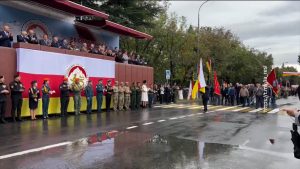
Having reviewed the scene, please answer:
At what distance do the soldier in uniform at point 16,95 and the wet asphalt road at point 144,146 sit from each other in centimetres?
121

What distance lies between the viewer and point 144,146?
1000 cm

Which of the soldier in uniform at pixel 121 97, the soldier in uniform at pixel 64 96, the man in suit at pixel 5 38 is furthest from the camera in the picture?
the soldier in uniform at pixel 121 97

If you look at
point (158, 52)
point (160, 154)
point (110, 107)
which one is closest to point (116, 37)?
point (110, 107)

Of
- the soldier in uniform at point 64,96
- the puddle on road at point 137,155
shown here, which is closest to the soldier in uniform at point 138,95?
the soldier in uniform at point 64,96

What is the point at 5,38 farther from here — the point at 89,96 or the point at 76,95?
the point at 89,96

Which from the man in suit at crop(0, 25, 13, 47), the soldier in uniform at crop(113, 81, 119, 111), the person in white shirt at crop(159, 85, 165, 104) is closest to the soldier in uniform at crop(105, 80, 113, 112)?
the soldier in uniform at crop(113, 81, 119, 111)

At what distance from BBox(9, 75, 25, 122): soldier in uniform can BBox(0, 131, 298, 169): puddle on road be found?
5.81 metres

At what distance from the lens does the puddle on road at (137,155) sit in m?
7.76

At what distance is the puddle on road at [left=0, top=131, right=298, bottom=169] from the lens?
7.76 metres

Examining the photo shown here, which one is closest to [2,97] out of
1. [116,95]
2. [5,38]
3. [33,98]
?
[33,98]

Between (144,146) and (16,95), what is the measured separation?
7693mm

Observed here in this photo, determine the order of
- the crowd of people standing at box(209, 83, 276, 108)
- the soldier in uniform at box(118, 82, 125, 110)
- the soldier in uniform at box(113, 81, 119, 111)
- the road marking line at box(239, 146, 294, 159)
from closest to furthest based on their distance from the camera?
the road marking line at box(239, 146, 294, 159), the soldier in uniform at box(113, 81, 119, 111), the soldier in uniform at box(118, 82, 125, 110), the crowd of people standing at box(209, 83, 276, 108)

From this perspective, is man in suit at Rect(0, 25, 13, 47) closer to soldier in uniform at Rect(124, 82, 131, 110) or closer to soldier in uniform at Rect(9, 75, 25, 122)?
soldier in uniform at Rect(9, 75, 25, 122)

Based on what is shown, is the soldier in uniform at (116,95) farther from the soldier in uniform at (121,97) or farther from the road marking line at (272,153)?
the road marking line at (272,153)
